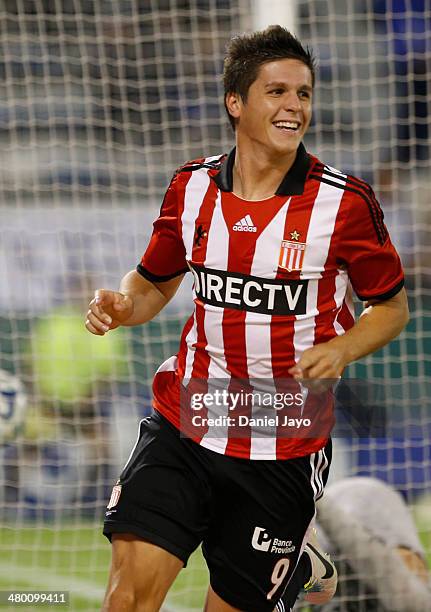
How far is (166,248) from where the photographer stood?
3.05m

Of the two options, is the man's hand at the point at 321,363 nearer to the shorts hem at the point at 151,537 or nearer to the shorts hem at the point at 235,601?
the shorts hem at the point at 151,537

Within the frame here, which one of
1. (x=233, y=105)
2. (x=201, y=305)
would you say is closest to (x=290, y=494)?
(x=201, y=305)

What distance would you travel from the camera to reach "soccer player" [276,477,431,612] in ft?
13.4

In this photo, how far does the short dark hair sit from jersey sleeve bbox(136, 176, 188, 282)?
349 mm

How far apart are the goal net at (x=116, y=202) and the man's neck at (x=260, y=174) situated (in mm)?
2438

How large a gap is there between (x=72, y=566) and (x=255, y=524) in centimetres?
231

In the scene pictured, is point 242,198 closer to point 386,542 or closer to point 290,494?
point 290,494

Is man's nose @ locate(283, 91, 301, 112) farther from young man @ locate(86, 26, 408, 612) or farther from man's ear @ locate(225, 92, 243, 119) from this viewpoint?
man's ear @ locate(225, 92, 243, 119)

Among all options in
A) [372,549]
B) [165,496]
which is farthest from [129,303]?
[372,549]

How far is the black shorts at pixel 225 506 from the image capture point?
274 cm

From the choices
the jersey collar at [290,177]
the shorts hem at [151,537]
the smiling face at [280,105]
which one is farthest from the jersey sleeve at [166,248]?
the shorts hem at [151,537]

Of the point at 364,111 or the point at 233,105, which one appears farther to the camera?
the point at 364,111

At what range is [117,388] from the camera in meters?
5.38

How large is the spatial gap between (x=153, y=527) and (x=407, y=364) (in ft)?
9.72
